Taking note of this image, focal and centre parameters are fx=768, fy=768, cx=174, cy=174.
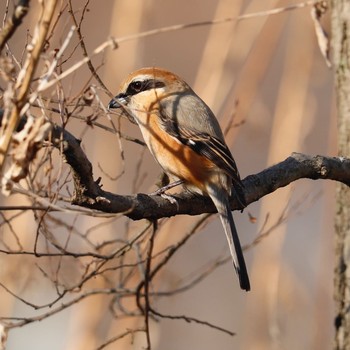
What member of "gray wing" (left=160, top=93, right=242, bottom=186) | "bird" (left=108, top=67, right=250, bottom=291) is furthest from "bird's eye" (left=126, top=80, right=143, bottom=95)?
"gray wing" (left=160, top=93, right=242, bottom=186)

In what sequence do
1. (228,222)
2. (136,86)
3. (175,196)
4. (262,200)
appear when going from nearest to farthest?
(175,196), (228,222), (136,86), (262,200)

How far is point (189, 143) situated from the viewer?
2.83m

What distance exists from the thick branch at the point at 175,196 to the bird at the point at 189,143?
0.08m

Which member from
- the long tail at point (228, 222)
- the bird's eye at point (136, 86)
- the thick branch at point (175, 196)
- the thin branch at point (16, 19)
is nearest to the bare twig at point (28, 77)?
the thin branch at point (16, 19)

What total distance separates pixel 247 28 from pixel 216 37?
15 centimetres

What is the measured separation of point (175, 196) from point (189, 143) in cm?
54

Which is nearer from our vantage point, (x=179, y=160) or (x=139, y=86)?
(x=179, y=160)

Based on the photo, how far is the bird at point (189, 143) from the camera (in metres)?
2.66

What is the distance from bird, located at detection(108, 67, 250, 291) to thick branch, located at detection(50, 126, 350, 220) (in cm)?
8

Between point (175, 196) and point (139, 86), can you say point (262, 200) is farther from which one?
point (175, 196)

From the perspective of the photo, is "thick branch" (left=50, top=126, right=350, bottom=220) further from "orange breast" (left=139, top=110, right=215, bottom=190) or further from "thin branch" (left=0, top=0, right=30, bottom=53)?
"thin branch" (left=0, top=0, right=30, bottom=53)

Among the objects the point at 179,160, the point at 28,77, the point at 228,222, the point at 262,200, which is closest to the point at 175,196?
the point at 228,222

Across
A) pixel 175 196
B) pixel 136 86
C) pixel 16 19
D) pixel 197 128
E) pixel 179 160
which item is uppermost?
pixel 136 86

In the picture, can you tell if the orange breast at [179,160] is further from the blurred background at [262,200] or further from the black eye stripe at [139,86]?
the black eye stripe at [139,86]
